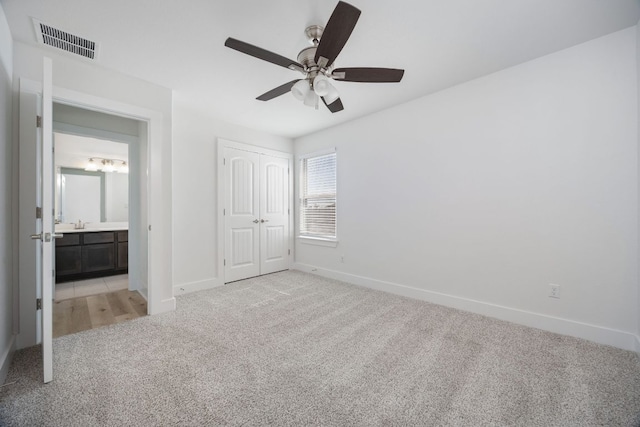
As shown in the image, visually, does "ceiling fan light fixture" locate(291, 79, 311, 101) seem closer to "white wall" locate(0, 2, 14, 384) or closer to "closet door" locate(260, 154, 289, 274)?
"white wall" locate(0, 2, 14, 384)

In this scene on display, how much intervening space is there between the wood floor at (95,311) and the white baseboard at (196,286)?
384 mm

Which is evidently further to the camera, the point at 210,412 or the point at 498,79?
the point at 498,79

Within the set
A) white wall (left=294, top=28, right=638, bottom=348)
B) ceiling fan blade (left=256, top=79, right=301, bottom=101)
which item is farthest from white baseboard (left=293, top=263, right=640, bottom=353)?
ceiling fan blade (left=256, top=79, right=301, bottom=101)

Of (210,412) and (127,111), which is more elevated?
(127,111)

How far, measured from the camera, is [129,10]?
1.80 meters

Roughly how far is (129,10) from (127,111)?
1.12 m

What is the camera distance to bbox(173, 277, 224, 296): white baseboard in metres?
3.42

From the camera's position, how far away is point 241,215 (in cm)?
417

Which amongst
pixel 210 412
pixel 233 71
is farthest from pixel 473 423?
pixel 233 71

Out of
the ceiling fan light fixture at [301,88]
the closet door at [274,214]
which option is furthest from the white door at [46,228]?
the closet door at [274,214]

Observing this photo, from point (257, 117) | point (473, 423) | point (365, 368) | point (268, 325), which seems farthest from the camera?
point (257, 117)

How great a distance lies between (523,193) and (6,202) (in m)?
4.45

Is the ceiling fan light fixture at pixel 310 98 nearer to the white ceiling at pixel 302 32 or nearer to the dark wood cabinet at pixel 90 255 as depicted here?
the white ceiling at pixel 302 32

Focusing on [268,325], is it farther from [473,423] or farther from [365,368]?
[473,423]
